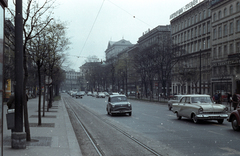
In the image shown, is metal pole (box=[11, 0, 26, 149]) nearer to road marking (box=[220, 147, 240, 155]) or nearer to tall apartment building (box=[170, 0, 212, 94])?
road marking (box=[220, 147, 240, 155])

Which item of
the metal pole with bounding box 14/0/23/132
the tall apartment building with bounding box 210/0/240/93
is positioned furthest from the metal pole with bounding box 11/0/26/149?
the tall apartment building with bounding box 210/0/240/93

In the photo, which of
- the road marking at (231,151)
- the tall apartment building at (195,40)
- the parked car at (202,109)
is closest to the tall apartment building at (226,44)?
the tall apartment building at (195,40)

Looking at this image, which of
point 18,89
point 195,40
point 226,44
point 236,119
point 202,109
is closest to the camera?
point 18,89

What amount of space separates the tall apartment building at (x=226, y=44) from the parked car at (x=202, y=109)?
2984 cm

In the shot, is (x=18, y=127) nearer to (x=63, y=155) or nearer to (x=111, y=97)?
(x=63, y=155)

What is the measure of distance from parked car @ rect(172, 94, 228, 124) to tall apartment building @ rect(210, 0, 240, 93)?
29.8 m

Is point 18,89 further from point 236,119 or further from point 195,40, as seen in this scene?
point 195,40

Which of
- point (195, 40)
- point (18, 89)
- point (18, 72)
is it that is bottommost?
point (18, 89)

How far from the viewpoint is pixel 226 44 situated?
58656mm

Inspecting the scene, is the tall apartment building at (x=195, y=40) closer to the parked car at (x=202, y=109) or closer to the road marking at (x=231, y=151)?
the parked car at (x=202, y=109)

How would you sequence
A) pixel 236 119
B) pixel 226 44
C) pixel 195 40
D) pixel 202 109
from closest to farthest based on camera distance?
pixel 236 119, pixel 202 109, pixel 226 44, pixel 195 40

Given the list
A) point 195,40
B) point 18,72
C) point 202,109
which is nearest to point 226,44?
point 195,40

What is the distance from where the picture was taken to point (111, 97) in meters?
26.4

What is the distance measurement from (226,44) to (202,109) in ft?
144
